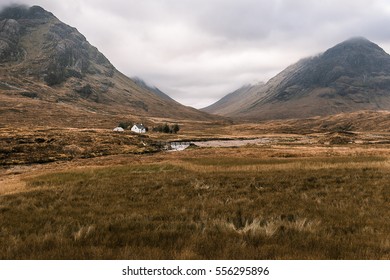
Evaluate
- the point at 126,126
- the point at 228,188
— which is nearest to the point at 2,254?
the point at 228,188

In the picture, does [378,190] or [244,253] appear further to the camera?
[378,190]

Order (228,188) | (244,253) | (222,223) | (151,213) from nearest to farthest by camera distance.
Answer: (244,253), (222,223), (151,213), (228,188)

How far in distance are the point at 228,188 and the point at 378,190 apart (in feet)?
24.0

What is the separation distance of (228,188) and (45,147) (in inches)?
2623

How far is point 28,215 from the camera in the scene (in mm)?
12625

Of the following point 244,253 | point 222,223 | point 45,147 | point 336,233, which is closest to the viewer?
point 244,253

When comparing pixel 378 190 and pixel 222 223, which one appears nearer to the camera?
pixel 222 223

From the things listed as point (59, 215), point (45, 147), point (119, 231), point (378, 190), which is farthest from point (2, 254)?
point (45, 147)

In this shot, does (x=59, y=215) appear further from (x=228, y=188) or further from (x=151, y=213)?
(x=228, y=188)

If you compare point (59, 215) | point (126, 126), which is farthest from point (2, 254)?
point (126, 126)
